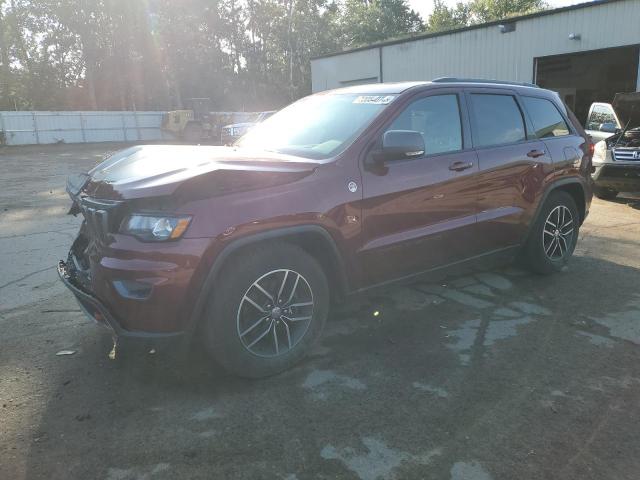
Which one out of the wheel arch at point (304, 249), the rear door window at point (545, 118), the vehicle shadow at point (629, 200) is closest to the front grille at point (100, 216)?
the wheel arch at point (304, 249)

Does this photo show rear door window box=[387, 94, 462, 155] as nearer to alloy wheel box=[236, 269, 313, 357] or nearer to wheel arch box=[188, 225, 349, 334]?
wheel arch box=[188, 225, 349, 334]

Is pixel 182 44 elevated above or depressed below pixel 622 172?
above

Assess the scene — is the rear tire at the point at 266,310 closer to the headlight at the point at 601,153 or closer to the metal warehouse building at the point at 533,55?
the headlight at the point at 601,153

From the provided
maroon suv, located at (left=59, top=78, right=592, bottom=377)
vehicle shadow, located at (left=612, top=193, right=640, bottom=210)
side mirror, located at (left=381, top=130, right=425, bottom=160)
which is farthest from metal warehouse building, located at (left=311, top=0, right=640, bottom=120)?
side mirror, located at (left=381, top=130, right=425, bottom=160)

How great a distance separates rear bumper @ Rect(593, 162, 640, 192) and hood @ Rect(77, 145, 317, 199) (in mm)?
7297

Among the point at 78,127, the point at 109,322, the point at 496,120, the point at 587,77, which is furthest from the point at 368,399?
the point at 78,127

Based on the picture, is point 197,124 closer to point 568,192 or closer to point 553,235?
point 568,192

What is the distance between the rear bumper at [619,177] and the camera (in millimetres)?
8477

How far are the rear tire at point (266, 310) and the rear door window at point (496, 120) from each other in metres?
1.99

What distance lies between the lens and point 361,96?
4066mm

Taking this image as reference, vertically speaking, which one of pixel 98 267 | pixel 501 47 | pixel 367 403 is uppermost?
pixel 501 47

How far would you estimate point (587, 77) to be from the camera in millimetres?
25766

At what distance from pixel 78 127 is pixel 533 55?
26.9 metres

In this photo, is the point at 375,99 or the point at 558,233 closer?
the point at 375,99
